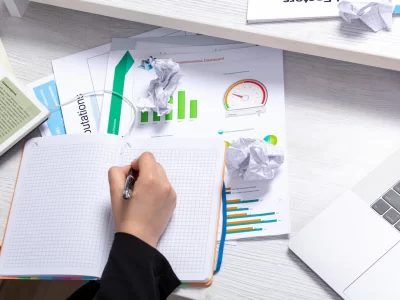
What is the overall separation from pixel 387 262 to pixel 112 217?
1.21 ft

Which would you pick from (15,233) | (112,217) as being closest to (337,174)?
(112,217)

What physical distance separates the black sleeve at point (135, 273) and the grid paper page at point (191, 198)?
0.07ft

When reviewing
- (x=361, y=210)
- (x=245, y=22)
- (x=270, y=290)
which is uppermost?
(x=245, y=22)

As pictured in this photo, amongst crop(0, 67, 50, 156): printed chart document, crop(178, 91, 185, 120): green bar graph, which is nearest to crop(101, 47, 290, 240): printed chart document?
crop(178, 91, 185, 120): green bar graph

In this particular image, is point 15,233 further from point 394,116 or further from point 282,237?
point 394,116

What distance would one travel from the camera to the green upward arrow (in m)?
0.82

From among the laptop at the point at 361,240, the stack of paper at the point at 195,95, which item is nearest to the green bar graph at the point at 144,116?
the stack of paper at the point at 195,95

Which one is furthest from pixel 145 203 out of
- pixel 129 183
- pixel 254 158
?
pixel 254 158

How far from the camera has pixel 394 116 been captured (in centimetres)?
77

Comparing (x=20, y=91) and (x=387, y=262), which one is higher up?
(x=20, y=91)

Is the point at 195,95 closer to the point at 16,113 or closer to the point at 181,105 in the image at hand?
the point at 181,105

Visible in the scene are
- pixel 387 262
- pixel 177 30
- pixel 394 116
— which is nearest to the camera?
pixel 387 262

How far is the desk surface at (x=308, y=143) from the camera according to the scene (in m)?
0.70

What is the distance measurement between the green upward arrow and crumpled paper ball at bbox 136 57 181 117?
0.04 m
